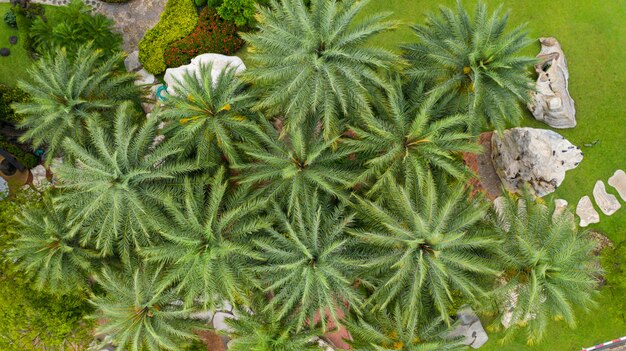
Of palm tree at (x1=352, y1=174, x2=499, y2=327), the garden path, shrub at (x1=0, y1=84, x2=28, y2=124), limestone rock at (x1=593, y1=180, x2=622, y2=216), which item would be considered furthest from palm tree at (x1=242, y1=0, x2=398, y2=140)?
limestone rock at (x1=593, y1=180, x2=622, y2=216)

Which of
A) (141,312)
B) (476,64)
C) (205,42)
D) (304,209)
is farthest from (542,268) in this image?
(205,42)

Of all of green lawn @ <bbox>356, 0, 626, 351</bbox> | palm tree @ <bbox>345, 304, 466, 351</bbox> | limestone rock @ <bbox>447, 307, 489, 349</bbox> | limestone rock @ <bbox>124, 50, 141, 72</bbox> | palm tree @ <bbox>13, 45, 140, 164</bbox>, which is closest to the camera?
palm tree @ <bbox>345, 304, 466, 351</bbox>

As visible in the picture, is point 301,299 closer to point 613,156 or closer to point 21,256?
point 21,256

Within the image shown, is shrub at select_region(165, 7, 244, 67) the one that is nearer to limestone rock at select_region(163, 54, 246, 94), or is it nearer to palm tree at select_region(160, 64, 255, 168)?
limestone rock at select_region(163, 54, 246, 94)

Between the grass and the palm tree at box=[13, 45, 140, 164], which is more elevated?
the palm tree at box=[13, 45, 140, 164]

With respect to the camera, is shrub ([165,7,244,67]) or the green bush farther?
the green bush

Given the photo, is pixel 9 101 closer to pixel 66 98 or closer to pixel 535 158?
pixel 66 98
